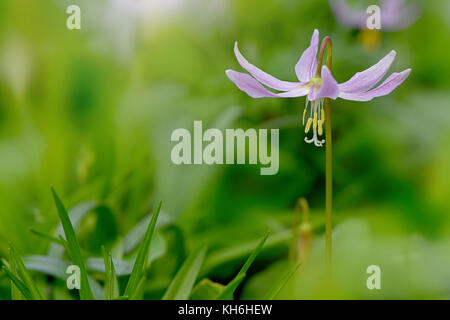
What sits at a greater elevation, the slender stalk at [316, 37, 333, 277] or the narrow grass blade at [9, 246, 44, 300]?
the slender stalk at [316, 37, 333, 277]

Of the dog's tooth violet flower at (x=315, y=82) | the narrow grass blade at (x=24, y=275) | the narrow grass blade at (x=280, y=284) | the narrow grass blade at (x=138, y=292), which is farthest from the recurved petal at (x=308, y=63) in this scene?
the narrow grass blade at (x=24, y=275)

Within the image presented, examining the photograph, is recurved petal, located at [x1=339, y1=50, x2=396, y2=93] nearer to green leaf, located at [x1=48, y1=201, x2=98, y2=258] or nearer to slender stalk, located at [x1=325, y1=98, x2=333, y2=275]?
slender stalk, located at [x1=325, y1=98, x2=333, y2=275]

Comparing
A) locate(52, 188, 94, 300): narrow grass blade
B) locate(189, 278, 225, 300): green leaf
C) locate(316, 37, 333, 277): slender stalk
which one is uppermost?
locate(316, 37, 333, 277): slender stalk

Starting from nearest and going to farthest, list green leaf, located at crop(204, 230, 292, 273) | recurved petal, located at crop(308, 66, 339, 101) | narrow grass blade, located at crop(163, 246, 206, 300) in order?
recurved petal, located at crop(308, 66, 339, 101), narrow grass blade, located at crop(163, 246, 206, 300), green leaf, located at crop(204, 230, 292, 273)

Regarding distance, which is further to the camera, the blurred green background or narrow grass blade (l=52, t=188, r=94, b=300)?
the blurred green background

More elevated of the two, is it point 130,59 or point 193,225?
point 130,59

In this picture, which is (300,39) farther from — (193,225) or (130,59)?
(193,225)

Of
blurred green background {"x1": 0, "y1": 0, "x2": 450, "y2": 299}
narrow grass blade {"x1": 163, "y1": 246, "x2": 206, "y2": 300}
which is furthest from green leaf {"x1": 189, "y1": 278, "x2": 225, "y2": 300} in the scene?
blurred green background {"x1": 0, "y1": 0, "x2": 450, "y2": 299}

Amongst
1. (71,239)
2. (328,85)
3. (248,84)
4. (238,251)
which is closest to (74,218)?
(71,239)
